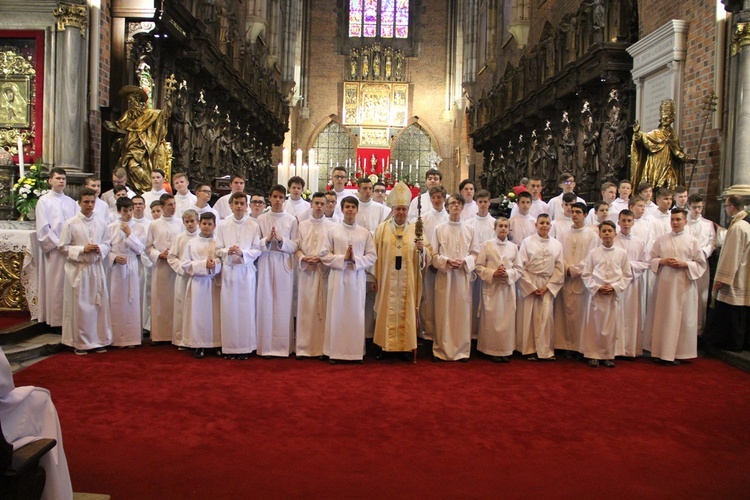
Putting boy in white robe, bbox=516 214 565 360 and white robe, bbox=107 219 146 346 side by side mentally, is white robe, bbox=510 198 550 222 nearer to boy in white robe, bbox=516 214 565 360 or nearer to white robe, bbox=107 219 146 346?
boy in white robe, bbox=516 214 565 360

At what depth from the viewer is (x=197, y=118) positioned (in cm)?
1362

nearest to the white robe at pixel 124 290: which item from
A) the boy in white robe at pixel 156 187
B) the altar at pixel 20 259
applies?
the altar at pixel 20 259

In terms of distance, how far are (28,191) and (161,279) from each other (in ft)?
5.92

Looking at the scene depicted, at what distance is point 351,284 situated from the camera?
23.0 ft

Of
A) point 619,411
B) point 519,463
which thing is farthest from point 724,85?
point 519,463

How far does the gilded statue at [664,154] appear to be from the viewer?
9.35 m

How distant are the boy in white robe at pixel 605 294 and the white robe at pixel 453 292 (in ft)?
4.14

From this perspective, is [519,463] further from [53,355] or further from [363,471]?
[53,355]

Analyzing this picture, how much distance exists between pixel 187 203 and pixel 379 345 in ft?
12.1

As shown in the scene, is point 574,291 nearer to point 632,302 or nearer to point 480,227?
point 632,302

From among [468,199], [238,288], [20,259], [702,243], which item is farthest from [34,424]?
[702,243]

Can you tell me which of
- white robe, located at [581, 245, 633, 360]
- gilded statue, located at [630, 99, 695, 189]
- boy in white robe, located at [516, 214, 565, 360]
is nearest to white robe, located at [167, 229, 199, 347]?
boy in white robe, located at [516, 214, 565, 360]

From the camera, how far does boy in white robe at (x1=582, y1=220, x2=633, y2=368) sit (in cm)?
693

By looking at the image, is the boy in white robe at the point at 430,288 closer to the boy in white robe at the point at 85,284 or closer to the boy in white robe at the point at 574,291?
the boy in white robe at the point at 574,291
